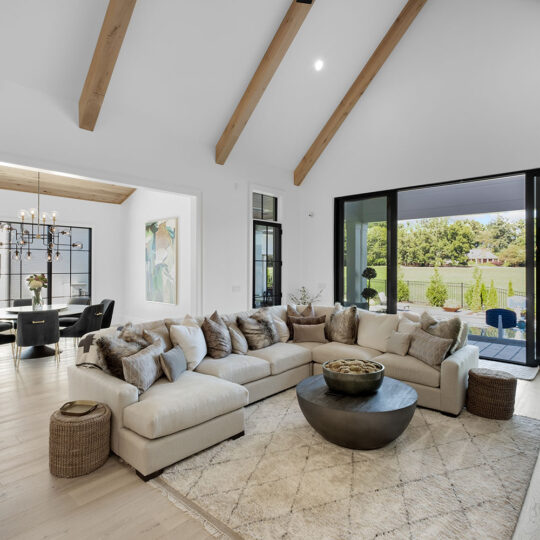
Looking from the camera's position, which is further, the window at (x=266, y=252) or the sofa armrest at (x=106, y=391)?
the window at (x=266, y=252)

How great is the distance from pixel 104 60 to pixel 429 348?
4.29m

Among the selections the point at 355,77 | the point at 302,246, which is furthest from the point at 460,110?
the point at 302,246

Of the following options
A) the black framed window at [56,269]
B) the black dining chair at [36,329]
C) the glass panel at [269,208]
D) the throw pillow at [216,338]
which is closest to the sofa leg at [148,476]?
the throw pillow at [216,338]

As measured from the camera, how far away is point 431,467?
98.9 inches

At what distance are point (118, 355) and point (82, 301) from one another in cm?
471

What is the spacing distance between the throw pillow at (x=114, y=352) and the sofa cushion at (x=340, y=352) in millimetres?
2084

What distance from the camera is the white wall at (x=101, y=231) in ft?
24.5

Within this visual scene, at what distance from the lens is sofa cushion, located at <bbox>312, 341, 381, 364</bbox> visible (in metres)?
4.02

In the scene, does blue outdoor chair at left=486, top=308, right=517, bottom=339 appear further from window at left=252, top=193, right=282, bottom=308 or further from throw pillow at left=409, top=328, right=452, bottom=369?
window at left=252, top=193, right=282, bottom=308

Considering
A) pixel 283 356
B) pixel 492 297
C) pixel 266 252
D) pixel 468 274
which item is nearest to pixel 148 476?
pixel 283 356

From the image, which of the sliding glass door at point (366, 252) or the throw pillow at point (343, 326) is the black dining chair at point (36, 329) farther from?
the sliding glass door at point (366, 252)

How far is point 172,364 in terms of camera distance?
9.93 feet

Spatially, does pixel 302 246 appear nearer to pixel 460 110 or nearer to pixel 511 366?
pixel 460 110

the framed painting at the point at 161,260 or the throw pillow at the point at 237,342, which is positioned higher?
the framed painting at the point at 161,260
